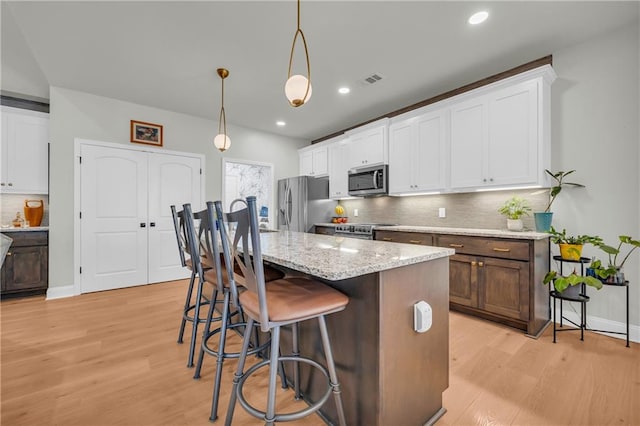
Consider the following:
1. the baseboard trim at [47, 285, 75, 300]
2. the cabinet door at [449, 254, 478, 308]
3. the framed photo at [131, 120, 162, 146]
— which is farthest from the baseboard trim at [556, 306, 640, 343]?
the baseboard trim at [47, 285, 75, 300]

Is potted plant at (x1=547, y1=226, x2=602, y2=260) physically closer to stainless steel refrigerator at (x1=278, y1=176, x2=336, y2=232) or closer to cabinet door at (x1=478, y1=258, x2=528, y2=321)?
cabinet door at (x1=478, y1=258, x2=528, y2=321)

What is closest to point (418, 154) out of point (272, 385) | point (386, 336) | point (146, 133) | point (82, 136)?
point (386, 336)

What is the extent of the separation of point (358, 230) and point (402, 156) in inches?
47.2

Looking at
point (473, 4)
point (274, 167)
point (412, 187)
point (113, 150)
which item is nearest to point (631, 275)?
point (412, 187)

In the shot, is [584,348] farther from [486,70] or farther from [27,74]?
[27,74]

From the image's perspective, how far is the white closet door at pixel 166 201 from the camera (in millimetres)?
4184

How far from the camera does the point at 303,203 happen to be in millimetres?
4891

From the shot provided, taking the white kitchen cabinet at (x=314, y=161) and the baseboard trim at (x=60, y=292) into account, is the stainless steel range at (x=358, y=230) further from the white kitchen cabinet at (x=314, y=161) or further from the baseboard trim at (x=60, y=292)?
the baseboard trim at (x=60, y=292)

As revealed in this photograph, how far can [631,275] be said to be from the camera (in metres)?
2.31

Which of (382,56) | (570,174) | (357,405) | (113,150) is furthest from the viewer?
(113,150)

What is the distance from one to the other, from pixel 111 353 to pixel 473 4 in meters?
3.82

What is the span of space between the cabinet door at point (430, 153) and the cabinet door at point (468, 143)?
0.13 m

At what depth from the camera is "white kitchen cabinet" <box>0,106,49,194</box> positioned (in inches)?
141

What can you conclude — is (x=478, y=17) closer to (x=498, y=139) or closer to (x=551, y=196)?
(x=498, y=139)
